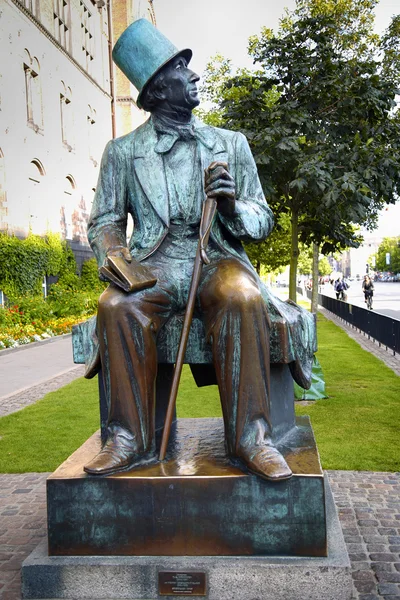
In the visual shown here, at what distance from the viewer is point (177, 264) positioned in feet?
13.2

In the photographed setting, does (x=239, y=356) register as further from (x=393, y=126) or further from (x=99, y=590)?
(x=393, y=126)

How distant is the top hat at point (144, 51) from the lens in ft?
12.9

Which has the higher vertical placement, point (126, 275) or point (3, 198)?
point (3, 198)

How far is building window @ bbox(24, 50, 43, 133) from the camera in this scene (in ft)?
77.3

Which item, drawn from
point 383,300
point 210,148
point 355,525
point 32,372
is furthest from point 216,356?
point 383,300

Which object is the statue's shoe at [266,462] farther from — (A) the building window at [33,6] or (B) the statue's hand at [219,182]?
(A) the building window at [33,6]

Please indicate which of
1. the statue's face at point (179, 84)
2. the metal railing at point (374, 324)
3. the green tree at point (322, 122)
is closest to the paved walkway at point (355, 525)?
the statue's face at point (179, 84)

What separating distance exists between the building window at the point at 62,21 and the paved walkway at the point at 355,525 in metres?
24.6

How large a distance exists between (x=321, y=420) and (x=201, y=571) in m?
5.12

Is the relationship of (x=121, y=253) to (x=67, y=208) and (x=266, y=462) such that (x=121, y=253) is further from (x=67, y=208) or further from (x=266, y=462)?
(x=67, y=208)

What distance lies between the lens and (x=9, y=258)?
70.8 feet

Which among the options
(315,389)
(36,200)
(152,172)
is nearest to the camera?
(152,172)

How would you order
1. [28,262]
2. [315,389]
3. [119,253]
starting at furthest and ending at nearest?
[28,262], [315,389], [119,253]

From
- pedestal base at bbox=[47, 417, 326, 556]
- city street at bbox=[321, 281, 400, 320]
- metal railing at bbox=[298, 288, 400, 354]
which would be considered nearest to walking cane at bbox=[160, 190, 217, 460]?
pedestal base at bbox=[47, 417, 326, 556]
